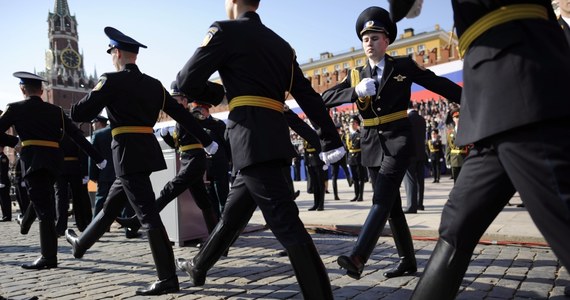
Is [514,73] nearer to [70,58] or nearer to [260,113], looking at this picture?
[260,113]

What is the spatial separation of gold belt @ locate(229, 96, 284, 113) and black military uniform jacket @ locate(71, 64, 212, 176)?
137 centimetres

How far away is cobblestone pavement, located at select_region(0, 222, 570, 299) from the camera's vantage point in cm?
341

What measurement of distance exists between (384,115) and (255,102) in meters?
1.46

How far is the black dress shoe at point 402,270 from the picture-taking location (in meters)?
3.79

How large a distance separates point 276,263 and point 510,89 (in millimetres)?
3395

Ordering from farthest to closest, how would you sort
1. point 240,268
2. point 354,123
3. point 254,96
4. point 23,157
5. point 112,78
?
point 354,123 → point 23,157 → point 240,268 → point 112,78 → point 254,96

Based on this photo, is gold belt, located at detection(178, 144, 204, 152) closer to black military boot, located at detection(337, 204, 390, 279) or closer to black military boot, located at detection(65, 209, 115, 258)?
black military boot, located at detection(65, 209, 115, 258)

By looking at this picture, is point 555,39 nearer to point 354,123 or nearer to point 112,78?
point 112,78

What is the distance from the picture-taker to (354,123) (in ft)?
40.4

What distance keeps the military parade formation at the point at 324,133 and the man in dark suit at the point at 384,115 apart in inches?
0.5

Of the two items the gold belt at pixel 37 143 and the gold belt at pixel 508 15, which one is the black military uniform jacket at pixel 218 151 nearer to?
the gold belt at pixel 37 143

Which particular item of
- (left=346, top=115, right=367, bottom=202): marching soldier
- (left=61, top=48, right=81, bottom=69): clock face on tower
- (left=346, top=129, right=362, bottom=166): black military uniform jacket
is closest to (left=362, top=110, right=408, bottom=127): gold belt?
(left=346, top=115, right=367, bottom=202): marching soldier

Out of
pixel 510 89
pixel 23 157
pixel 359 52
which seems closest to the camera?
pixel 510 89

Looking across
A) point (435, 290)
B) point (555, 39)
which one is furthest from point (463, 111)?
point (435, 290)
